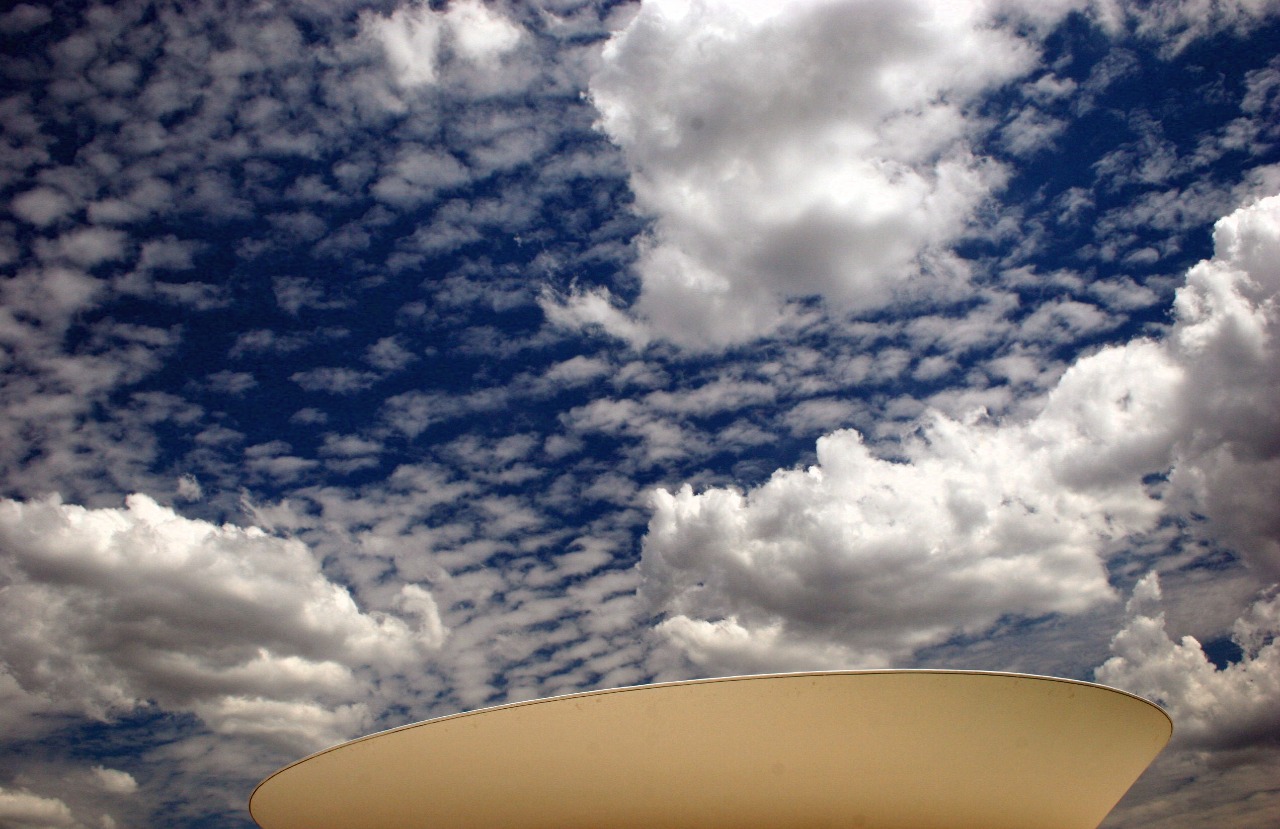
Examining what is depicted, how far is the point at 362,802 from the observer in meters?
11.6

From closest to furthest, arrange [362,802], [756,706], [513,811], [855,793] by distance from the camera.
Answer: [756,706] < [855,793] < [513,811] < [362,802]

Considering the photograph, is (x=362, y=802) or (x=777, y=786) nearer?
(x=777, y=786)

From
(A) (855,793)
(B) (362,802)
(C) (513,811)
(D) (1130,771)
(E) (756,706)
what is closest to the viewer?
(E) (756,706)

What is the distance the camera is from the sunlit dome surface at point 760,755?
31.4 ft

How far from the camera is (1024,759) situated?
413 inches

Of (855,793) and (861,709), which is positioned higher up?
(861,709)

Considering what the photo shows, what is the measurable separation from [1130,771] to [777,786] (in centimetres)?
686

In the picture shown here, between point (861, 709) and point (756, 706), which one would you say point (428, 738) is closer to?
point (756, 706)

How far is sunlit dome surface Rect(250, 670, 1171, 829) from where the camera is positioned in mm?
9562

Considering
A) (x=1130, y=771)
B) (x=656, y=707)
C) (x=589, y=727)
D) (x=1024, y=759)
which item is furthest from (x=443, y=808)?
(x=1130, y=771)

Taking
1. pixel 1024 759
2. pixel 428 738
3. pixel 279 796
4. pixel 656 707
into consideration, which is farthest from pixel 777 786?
pixel 279 796

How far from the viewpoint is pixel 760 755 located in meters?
9.70

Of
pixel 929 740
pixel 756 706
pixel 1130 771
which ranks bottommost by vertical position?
pixel 1130 771

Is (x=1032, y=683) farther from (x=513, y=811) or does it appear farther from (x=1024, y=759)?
(x=513, y=811)
